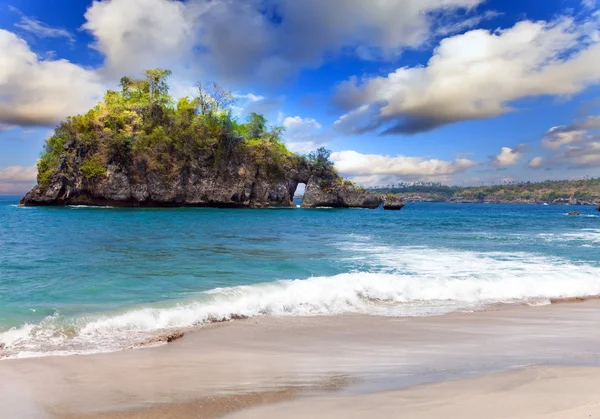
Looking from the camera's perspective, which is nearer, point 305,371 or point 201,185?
point 305,371

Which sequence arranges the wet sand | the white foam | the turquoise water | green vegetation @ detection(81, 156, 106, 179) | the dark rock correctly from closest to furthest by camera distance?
1. the wet sand
2. the turquoise water
3. the white foam
4. green vegetation @ detection(81, 156, 106, 179)
5. the dark rock

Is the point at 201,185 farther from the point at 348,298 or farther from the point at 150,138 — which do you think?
the point at 348,298

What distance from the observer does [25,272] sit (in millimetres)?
11031

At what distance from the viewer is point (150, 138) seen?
64812mm

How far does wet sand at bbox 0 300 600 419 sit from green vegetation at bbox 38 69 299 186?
62.9 metres

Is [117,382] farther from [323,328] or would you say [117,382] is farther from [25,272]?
[25,272]

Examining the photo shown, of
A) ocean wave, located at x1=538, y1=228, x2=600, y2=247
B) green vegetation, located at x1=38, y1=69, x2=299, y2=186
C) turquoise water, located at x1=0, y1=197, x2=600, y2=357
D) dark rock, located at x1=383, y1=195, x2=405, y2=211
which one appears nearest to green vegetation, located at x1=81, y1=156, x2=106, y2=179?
green vegetation, located at x1=38, y1=69, x2=299, y2=186

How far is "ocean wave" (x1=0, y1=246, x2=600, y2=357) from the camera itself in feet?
20.5

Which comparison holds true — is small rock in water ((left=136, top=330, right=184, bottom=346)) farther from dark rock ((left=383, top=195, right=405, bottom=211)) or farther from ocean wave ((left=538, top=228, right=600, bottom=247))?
dark rock ((left=383, top=195, right=405, bottom=211))

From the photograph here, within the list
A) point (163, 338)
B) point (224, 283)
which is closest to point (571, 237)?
point (224, 283)

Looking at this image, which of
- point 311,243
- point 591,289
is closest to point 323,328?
point 591,289

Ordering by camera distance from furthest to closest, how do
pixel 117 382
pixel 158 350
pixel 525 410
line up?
pixel 158 350, pixel 117 382, pixel 525 410

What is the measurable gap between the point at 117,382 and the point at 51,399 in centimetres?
63

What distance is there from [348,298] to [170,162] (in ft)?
205
